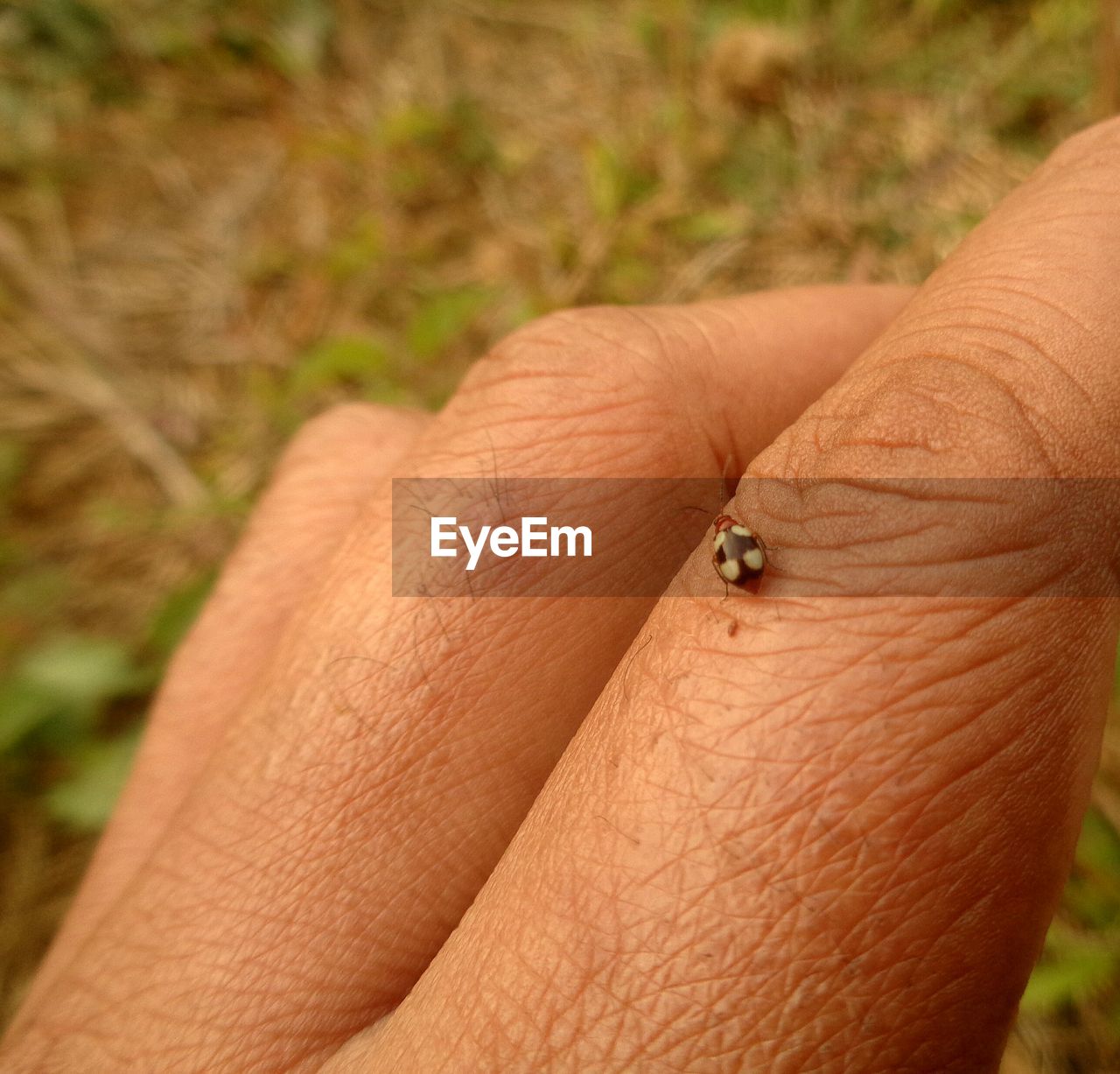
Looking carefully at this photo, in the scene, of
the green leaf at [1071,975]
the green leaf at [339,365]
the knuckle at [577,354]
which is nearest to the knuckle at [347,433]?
the knuckle at [577,354]

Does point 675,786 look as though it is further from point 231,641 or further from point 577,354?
point 231,641

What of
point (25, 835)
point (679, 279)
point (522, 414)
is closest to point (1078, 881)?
point (522, 414)

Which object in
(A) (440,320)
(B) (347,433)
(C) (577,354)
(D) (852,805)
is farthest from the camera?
(A) (440,320)

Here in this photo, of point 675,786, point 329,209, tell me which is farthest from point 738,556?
point 329,209

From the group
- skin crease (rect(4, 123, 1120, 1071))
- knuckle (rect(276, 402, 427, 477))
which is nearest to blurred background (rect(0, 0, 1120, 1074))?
knuckle (rect(276, 402, 427, 477))

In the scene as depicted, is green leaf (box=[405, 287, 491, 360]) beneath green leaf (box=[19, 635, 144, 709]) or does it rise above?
above

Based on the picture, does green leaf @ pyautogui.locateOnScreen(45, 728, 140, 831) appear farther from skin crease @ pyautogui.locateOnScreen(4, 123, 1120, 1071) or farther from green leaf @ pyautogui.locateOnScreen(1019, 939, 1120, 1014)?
green leaf @ pyautogui.locateOnScreen(1019, 939, 1120, 1014)

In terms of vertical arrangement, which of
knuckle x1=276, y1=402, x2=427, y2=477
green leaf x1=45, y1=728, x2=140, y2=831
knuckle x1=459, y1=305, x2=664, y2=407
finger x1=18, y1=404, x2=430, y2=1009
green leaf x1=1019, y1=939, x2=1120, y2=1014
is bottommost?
green leaf x1=45, y1=728, x2=140, y2=831
